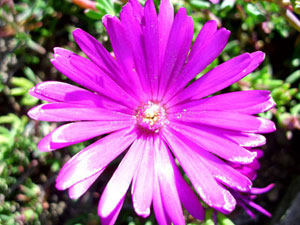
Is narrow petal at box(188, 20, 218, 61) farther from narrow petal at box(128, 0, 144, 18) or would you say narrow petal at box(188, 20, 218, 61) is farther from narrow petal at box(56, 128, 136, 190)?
narrow petal at box(56, 128, 136, 190)

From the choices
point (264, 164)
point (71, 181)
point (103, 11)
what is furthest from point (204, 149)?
point (264, 164)

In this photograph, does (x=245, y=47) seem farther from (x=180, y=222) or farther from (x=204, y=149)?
(x=180, y=222)

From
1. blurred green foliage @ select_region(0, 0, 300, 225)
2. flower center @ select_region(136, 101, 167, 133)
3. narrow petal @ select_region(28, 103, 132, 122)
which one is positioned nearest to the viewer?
narrow petal @ select_region(28, 103, 132, 122)

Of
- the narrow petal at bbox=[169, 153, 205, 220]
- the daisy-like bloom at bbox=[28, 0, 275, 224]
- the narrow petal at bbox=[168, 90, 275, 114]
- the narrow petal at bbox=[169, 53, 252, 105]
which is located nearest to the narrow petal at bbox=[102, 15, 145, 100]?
the daisy-like bloom at bbox=[28, 0, 275, 224]

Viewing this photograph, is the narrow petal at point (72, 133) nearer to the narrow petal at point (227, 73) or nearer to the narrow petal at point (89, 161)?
the narrow petal at point (89, 161)

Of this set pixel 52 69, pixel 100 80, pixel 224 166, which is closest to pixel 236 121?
pixel 224 166

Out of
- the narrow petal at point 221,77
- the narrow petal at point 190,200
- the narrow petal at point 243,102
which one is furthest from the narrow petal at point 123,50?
the narrow petal at point 190,200
